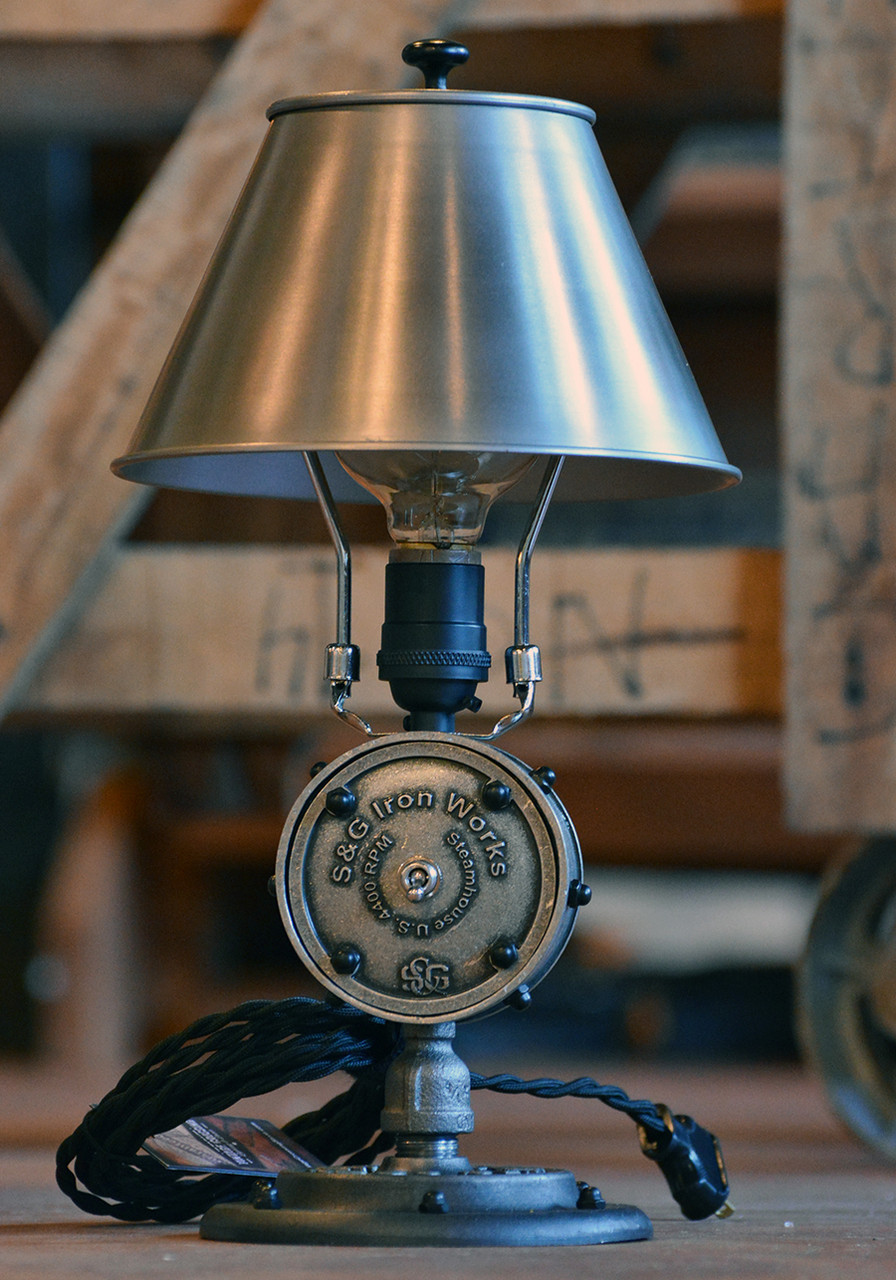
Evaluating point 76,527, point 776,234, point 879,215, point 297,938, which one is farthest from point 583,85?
point 776,234

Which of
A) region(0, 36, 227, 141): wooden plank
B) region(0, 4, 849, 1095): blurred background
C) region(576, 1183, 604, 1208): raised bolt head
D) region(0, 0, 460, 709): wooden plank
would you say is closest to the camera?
region(576, 1183, 604, 1208): raised bolt head

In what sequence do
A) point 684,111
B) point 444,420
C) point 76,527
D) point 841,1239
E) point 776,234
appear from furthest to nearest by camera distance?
point 776,234
point 684,111
point 76,527
point 841,1239
point 444,420

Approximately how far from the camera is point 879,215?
1543 mm

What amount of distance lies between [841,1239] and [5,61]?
1241mm

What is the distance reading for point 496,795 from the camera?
38.4 inches

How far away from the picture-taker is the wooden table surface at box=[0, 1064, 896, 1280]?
2.93 ft

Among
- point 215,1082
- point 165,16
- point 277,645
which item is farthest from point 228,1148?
point 165,16

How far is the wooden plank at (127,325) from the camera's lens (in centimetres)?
153

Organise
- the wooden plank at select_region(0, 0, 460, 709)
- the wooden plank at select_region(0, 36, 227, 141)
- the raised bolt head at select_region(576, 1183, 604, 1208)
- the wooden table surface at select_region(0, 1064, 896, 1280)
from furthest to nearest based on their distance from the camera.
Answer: the wooden plank at select_region(0, 36, 227, 141), the wooden plank at select_region(0, 0, 460, 709), the raised bolt head at select_region(576, 1183, 604, 1208), the wooden table surface at select_region(0, 1064, 896, 1280)

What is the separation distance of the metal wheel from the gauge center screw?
0.82 meters

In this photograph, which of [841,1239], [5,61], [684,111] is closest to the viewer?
[841,1239]

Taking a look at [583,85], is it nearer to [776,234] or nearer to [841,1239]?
[841,1239]

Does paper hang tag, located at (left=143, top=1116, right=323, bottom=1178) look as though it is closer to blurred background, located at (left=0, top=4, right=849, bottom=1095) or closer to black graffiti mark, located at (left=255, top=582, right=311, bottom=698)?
black graffiti mark, located at (left=255, top=582, right=311, bottom=698)

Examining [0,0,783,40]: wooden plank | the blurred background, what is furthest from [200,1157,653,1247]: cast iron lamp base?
the blurred background
